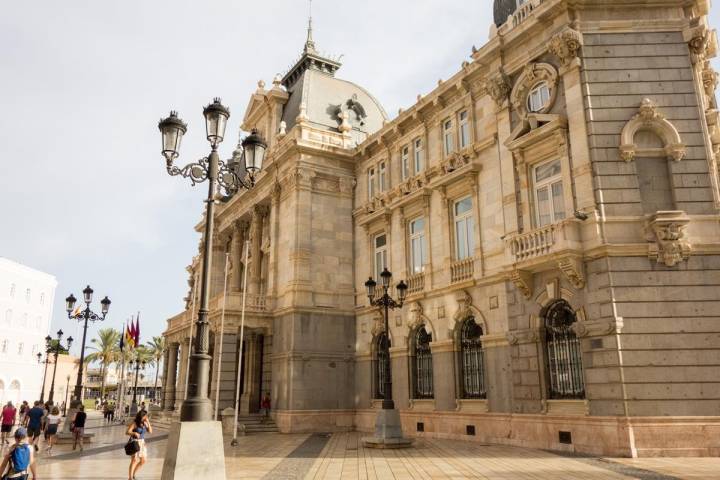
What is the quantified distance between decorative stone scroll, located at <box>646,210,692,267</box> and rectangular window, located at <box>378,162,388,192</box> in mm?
13760

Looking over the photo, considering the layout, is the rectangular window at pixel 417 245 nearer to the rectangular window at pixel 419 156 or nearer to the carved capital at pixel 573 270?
the rectangular window at pixel 419 156

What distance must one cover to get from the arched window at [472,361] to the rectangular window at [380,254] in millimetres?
6582

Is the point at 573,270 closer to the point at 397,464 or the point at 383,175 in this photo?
the point at 397,464

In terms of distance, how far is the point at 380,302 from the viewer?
62.4ft

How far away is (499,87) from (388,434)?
12786mm

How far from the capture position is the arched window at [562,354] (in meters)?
16.7

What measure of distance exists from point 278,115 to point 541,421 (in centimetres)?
2399

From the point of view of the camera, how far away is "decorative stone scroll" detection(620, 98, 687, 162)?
16547 millimetres

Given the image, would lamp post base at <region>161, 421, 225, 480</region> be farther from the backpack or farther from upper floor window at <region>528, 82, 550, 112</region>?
upper floor window at <region>528, 82, 550, 112</region>

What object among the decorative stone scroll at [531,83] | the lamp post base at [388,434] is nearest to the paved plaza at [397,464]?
the lamp post base at [388,434]

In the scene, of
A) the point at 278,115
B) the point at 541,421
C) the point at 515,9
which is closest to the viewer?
the point at 541,421

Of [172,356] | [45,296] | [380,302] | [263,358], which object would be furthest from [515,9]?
[45,296]

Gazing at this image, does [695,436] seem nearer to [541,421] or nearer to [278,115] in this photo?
[541,421]

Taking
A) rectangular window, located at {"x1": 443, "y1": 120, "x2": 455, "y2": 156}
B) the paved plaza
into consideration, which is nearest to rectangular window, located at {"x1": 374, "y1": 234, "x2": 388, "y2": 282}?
rectangular window, located at {"x1": 443, "y1": 120, "x2": 455, "y2": 156}
